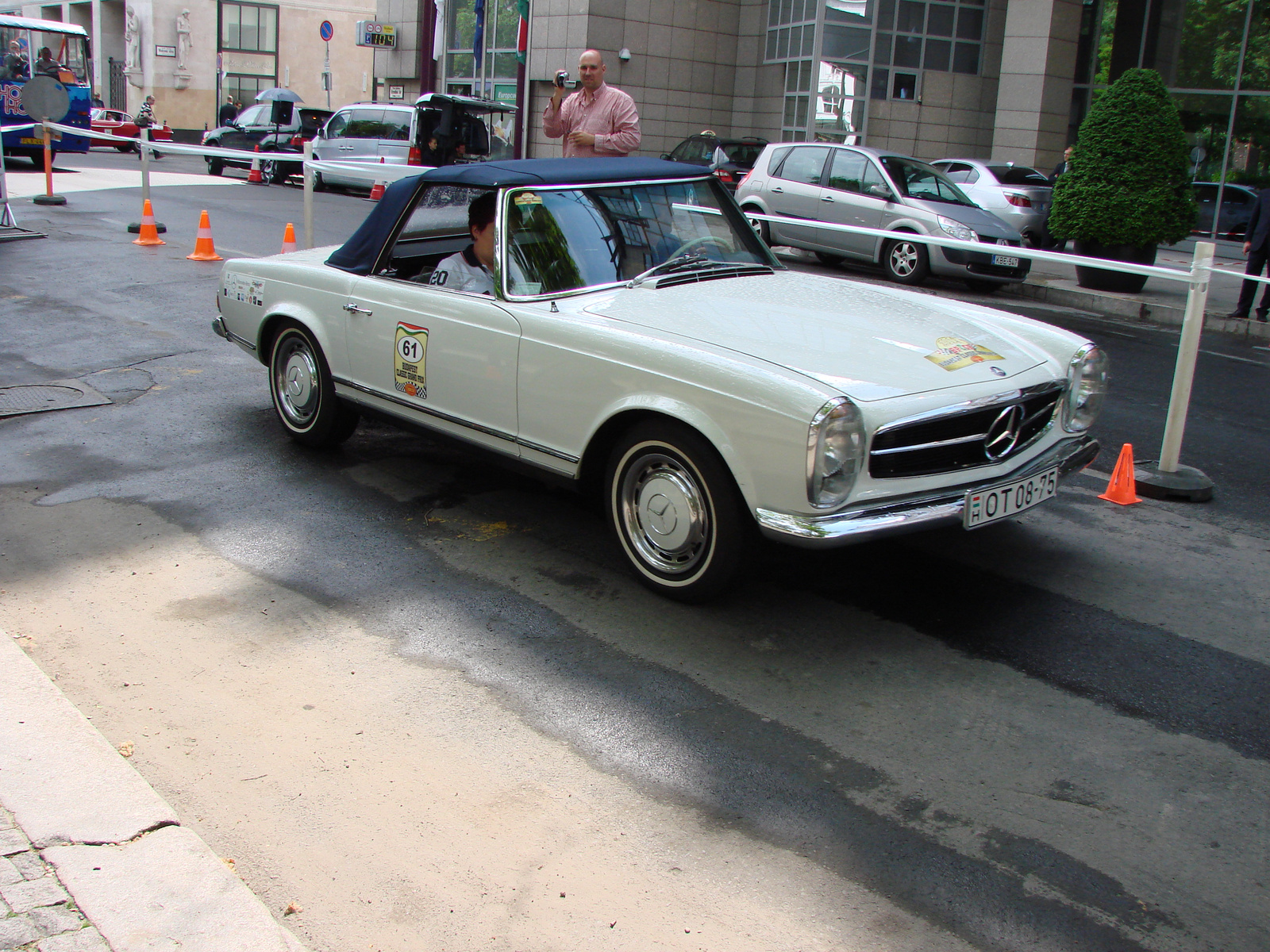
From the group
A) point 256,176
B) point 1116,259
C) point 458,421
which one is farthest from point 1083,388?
point 256,176

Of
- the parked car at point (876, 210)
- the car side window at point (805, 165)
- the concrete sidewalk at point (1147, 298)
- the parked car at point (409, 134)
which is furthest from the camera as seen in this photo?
the parked car at point (409, 134)

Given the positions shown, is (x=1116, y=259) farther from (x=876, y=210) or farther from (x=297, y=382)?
(x=297, y=382)

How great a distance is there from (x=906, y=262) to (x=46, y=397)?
10.3 m

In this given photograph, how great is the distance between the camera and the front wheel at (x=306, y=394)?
5887 mm

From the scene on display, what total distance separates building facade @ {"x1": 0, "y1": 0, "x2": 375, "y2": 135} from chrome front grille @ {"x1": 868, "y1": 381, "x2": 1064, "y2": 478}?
48344 mm

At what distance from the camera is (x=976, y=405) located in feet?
13.3

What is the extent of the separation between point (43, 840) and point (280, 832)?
56cm

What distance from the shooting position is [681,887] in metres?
2.75

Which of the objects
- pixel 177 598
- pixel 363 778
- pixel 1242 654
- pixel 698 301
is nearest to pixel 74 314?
pixel 177 598

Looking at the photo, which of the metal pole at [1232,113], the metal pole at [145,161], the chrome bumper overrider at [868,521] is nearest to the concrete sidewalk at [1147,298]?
the metal pole at [1232,113]

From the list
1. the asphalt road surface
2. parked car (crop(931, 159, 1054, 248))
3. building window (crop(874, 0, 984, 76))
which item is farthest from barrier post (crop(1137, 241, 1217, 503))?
building window (crop(874, 0, 984, 76))

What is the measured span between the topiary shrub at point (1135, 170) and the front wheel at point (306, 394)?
1170 cm

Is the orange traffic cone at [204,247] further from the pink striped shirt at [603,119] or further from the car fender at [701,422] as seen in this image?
the car fender at [701,422]

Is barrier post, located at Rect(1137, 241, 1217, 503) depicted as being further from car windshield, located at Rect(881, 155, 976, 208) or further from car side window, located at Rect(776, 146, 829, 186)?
car side window, located at Rect(776, 146, 829, 186)
